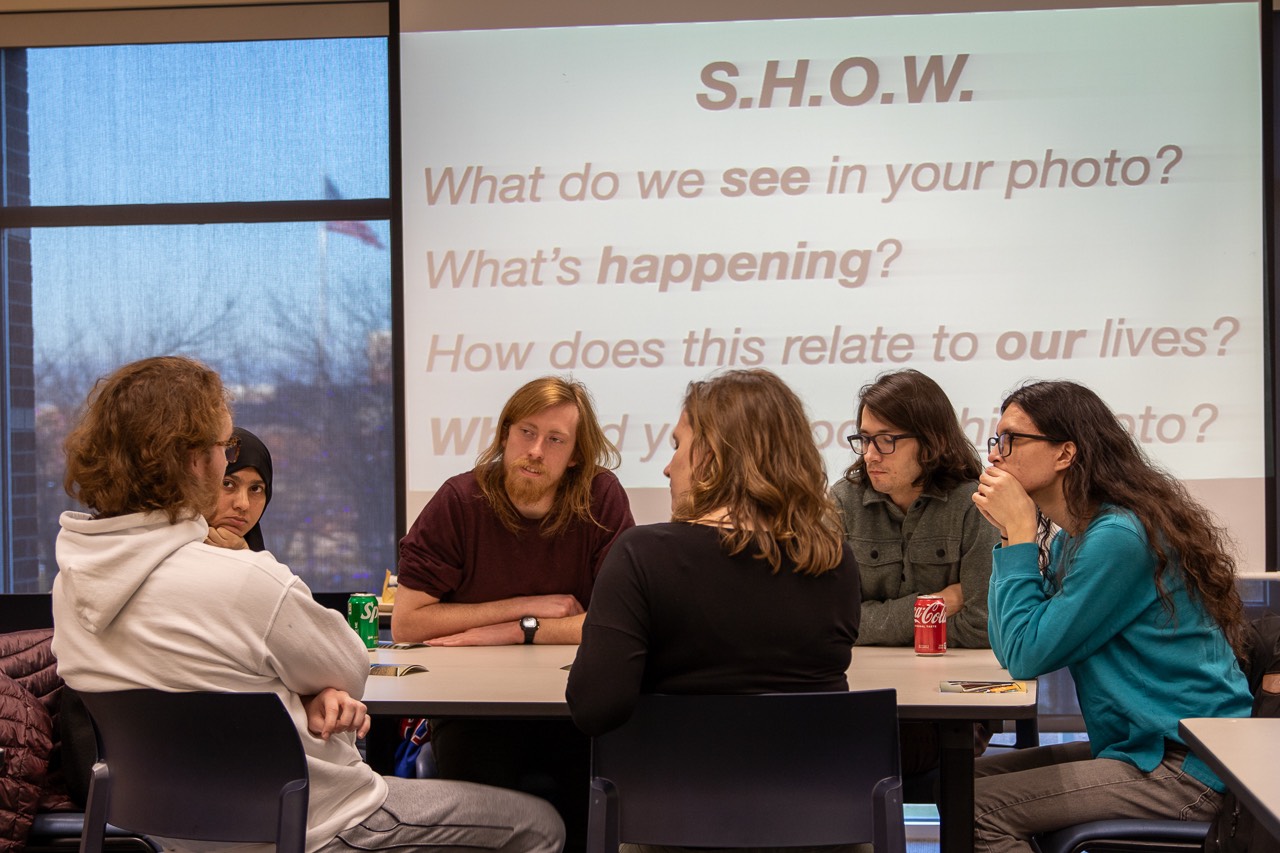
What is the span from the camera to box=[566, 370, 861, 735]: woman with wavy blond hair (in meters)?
1.76

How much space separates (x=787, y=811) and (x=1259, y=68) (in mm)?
3858

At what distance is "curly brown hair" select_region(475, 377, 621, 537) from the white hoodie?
1.18 metres

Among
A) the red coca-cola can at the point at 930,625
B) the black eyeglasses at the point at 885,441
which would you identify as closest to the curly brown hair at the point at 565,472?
the black eyeglasses at the point at 885,441

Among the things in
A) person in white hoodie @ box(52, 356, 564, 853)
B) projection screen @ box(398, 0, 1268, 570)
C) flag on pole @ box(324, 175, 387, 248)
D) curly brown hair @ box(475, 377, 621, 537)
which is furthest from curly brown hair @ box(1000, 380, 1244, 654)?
flag on pole @ box(324, 175, 387, 248)

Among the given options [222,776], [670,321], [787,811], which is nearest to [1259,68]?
[670,321]

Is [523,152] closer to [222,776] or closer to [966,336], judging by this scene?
[966,336]

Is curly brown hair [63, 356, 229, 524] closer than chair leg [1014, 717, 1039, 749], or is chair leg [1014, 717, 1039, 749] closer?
curly brown hair [63, 356, 229, 524]

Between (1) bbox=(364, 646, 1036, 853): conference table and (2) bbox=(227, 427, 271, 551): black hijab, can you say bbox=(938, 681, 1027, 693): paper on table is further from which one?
(2) bbox=(227, 427, 271, 551): black hijab

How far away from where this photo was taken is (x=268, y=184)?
16.6 feet

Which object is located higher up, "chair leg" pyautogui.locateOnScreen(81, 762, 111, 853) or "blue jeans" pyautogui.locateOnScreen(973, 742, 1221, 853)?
"chair leg" pyautogui.locateOnScreen(81, 762, 111, 853)

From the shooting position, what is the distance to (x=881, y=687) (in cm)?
216

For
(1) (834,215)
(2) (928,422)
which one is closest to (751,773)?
(2) (928,422)

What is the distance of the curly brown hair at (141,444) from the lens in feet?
5.81

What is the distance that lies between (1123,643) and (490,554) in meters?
1.48
